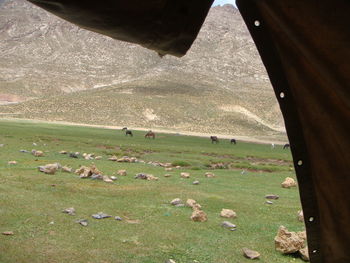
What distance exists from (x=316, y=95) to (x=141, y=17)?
81cm

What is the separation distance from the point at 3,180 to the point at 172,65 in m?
107

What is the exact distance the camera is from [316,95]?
191 cm

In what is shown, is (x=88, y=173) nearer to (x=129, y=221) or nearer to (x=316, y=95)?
(x=129, y=221)

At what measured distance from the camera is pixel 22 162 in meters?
16.0

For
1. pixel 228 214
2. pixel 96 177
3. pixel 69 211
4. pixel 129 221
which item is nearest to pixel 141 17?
pixel 129 221

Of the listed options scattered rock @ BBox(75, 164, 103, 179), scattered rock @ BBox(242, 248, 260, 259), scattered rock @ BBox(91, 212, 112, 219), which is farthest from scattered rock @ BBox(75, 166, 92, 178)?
scattered rock @ BBox(242, 248, 260, 259)

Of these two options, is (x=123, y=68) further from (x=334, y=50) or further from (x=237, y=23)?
(x=334, y=50)

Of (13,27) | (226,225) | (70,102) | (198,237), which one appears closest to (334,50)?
(198,237)

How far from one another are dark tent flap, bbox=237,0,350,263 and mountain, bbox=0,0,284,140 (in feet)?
232

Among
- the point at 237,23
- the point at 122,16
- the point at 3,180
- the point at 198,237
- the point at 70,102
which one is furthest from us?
the point at 237,23

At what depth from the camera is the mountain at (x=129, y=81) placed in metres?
78.0

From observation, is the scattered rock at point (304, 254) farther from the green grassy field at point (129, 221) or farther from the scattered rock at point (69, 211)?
the scattered rock at point (69, 211)

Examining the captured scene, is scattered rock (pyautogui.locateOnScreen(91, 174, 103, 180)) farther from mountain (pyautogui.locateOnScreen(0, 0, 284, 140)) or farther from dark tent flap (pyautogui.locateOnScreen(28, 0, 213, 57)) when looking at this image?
mountain (pyautogui.locateOnScreen(0, 0, 284, 140))

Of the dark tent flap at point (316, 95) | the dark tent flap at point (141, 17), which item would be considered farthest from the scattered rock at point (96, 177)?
the dark tent flap at point (141, 17)
